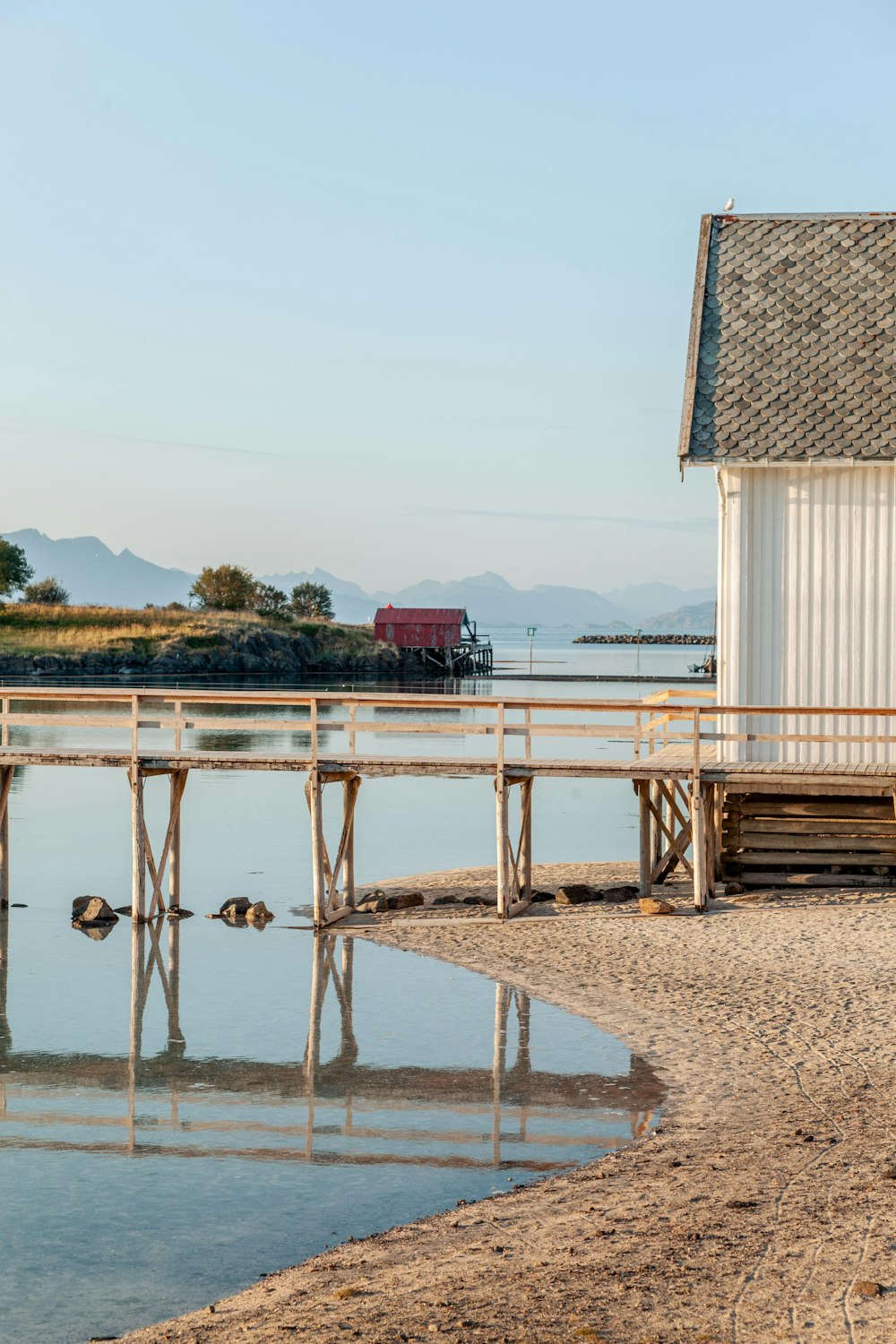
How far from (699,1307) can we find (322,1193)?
3422 millimetres

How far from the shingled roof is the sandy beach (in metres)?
6.50

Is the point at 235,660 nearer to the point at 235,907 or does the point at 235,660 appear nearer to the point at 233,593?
the point at 233,593

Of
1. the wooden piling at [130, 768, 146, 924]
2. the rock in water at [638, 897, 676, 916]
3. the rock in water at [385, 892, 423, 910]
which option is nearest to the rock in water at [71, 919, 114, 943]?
the wooden piling at [130, 768, 146, 924]

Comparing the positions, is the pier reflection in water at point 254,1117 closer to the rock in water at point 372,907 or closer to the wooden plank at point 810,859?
the rock in water at point 372,907

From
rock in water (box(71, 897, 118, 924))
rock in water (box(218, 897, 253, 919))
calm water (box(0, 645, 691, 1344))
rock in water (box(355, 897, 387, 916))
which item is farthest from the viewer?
rock in water (box(218, 897, 253, 919))

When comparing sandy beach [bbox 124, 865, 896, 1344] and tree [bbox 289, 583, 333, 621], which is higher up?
tree [bbox 289, 583, 333, 621]

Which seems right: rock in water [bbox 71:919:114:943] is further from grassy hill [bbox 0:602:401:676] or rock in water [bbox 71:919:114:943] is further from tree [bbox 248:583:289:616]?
tree [bbox 248:583:289:616]

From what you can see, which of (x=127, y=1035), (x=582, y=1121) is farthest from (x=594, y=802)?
(x=582, y=1121)

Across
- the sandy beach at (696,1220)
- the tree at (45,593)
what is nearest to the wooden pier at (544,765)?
the sandy beach at (696,1220)

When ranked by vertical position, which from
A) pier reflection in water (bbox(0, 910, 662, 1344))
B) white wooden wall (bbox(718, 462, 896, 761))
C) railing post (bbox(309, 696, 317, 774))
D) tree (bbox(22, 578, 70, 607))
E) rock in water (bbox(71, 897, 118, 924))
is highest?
tree (bbox(22, 578, 70, 607))

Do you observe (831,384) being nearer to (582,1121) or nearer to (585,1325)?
(582,1121)

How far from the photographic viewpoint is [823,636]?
18438 millimetres

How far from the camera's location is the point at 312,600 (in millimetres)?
138375

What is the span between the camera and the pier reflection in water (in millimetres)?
8883
